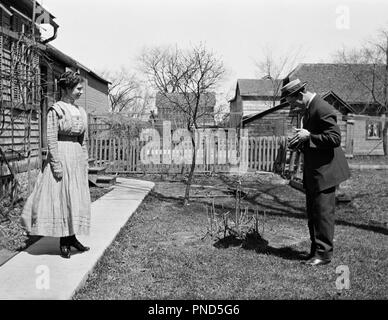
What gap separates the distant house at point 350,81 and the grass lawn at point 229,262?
1021 inches

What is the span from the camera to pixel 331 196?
4453 millimetres

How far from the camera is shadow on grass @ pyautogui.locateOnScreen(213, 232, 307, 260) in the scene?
16.6 ft

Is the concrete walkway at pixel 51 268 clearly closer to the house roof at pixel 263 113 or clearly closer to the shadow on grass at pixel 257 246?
the shadow on grass at pixel 257 246

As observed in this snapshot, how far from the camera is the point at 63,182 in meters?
4.28

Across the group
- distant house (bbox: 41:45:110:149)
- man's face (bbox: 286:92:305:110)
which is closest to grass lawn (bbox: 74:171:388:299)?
man's face (bbox: 286:92:305:110)

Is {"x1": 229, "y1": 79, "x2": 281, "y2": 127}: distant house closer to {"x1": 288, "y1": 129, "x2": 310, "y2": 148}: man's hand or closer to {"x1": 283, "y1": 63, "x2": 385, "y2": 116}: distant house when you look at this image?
{"x1": 283, "y1": 63, "x2": 385, "y2": 116}: distant house

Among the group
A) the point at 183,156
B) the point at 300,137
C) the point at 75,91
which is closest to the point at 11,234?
the point at 75,91

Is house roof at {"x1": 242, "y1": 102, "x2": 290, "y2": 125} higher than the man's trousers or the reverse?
higher

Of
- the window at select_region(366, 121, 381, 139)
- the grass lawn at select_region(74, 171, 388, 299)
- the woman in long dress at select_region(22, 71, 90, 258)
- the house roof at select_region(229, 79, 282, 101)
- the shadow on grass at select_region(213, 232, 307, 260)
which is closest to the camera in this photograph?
the grass lawn at select_region(74, 171, 388, 299)

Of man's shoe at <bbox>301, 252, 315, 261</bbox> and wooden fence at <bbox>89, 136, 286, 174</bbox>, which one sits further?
wooden fence at <bbox>89, 136, 286, 174</bbox>

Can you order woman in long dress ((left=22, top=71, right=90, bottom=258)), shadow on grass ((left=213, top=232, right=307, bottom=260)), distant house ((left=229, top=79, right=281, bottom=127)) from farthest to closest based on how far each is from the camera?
distant house ((left=229, top=79, right=281, bottom=127)), shadow on grass ((left=213, top=232, right=307, bottom=260)), woman in long dress ((left=22, top=71, right=90, bottom=258))

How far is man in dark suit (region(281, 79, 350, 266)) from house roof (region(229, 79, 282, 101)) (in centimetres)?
4944

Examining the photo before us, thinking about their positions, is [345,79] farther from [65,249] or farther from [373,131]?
[65,249]

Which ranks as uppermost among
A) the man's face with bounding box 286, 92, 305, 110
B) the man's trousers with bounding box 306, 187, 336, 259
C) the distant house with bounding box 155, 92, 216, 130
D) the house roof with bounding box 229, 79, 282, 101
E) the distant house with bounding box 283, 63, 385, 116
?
the house roof with bounding box 229, 79, 282, 101
